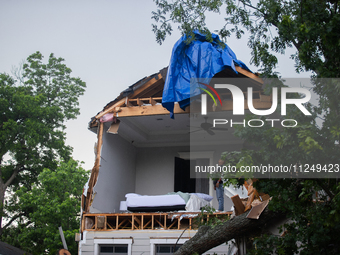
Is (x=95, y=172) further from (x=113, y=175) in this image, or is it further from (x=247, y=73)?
(x=247, y=73)

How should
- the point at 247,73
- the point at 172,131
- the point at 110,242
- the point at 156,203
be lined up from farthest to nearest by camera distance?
1. the point at 172,131
2. the point at 247,73
3. the point at 156,203
4. the point at 110,242

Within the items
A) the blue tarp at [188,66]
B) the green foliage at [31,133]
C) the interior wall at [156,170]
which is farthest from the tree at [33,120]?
the blue tarp at [188,66]

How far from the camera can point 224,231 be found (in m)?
8.42

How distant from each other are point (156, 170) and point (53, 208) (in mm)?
6081

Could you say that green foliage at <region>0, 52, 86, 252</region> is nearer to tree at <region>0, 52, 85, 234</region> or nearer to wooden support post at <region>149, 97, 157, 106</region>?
tree at <region>0, 52, 85, 234</region>

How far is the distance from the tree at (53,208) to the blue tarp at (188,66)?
406 inches

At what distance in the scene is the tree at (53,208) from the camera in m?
19.8

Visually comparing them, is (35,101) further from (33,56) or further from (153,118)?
(153,118)

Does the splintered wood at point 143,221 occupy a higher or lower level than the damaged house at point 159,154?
lower

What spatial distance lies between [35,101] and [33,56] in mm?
4625

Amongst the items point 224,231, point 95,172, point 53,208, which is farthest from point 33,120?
point 224,231

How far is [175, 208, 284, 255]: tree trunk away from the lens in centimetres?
806

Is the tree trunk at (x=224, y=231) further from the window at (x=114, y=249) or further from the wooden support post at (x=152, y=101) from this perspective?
the wooden support post at (x=152, y=101)

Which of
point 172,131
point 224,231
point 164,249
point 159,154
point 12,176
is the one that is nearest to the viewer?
point 224,231
